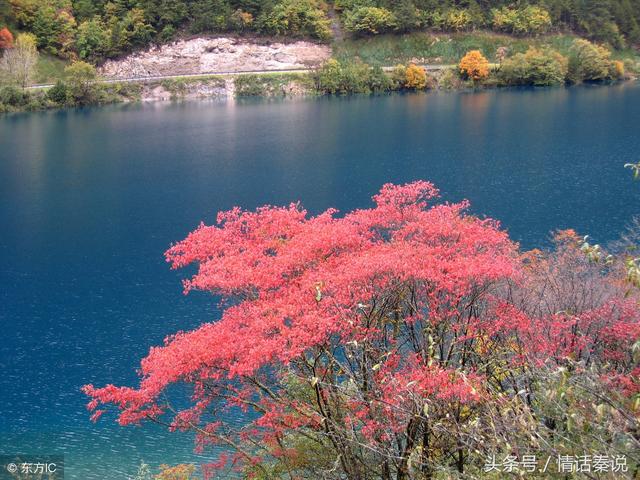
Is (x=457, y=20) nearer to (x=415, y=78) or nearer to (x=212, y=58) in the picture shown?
(x=415, y=78)

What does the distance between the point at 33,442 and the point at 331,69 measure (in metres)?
101

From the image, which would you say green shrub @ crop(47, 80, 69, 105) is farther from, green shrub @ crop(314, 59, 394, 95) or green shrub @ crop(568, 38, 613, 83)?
green shrub @ crop(568, 38, 613, 83)

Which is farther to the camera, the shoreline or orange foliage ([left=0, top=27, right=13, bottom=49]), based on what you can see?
the shoreline

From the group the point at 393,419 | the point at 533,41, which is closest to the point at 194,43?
the point at 533,41

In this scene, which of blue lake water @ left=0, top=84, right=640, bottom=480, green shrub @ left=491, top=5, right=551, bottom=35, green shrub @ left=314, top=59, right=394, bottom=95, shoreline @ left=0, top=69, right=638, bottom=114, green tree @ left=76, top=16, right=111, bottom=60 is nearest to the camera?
blue lake water @ left=0, top=84, right=640, bottom=480

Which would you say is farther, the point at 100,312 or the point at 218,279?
the point at 100,312

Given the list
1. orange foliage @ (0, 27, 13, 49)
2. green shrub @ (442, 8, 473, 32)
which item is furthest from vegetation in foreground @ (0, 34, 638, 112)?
green shrub @ (442, 8, 473, 32)

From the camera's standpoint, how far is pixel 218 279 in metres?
15.4

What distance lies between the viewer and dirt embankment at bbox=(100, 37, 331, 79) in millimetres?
122125

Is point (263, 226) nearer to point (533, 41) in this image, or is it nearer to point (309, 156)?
point (309, 156)

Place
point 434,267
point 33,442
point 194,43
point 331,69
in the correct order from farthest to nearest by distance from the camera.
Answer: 1. point 194,43
2. point 331,69
3. point 33,442
4. point 434,267

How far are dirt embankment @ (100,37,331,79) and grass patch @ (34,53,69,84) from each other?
26.7 ft

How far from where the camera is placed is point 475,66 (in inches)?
4491

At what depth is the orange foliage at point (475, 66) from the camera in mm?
114062
